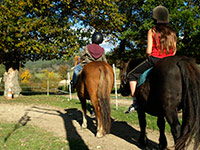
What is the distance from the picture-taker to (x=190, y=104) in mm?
3121

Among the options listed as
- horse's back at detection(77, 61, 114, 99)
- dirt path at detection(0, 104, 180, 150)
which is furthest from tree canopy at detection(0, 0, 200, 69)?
horse's back at detection(77, 61, 114, 99)

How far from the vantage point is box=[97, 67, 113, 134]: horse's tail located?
5.20 meters

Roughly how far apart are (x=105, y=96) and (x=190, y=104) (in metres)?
2.55

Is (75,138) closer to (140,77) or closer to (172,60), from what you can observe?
(140,77)

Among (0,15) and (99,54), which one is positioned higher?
Result: (0,15)

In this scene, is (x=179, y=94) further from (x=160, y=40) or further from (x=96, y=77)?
(x=96, y=77)

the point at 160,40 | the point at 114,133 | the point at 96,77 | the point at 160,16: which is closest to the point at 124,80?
the point at 96,77

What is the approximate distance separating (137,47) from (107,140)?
62.1ft

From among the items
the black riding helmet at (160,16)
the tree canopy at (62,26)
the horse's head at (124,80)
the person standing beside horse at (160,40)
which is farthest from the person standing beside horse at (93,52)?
the tree canopy at (62,26)

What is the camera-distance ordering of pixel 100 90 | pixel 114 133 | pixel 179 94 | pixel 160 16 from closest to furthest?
pixel 179 94 < pixel 160 16 < pixel 100 90 < pixel 114 133

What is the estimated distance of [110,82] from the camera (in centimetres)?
556

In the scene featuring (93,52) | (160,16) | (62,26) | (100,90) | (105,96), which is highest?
(62,26)

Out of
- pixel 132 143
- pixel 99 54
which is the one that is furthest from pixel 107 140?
pixel 99 54

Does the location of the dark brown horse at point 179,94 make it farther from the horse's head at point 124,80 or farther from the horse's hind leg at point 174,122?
the horse's head at point 124,80
